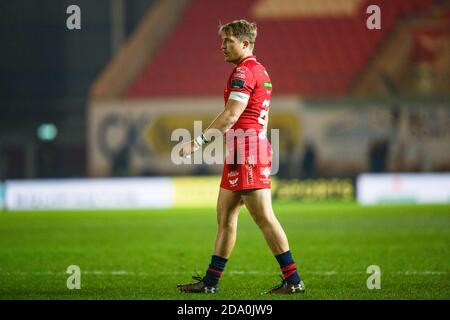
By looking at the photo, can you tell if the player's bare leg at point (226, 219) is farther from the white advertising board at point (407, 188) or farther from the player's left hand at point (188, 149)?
the white advertising board at point (407, 188)

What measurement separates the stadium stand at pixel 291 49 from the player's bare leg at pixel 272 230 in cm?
2678

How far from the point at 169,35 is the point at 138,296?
3010cm

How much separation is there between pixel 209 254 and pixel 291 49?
79.7 feet

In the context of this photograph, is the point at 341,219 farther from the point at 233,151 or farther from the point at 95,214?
the point at 233,151

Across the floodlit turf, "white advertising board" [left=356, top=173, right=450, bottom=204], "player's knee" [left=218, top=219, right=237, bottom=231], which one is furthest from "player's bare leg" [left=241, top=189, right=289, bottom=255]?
"white advertising board" [left=356, top=173, right=450, bottom=204]

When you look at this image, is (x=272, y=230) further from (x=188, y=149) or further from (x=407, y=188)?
(x=407, y=188)

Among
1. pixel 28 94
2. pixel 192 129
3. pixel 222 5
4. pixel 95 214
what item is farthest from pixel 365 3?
pixel 95 214

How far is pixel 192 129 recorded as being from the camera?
3319 centimetres

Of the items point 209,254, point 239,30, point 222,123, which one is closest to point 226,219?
point 222,123

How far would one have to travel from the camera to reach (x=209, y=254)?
1248 centimetres

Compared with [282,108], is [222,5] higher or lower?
higher

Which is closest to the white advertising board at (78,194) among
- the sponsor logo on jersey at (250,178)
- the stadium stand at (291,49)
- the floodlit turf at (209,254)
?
the floodlit turf at (209,254)

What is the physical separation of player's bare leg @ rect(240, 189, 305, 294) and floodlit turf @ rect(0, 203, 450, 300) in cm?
17

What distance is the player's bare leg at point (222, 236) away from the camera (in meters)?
7.94
